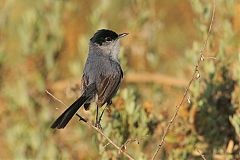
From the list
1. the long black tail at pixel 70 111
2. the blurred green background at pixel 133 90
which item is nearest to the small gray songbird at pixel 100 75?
the long black tail at pixel 70 111

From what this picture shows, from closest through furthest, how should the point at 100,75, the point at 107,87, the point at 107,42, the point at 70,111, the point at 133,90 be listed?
the point at 70,111, the point at 107,87, the point at 100,75, the point at 107,42, the point at 133,90

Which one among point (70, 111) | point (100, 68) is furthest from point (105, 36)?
point (70, 111)

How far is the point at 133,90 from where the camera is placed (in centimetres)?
538

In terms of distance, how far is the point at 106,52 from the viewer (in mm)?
4945

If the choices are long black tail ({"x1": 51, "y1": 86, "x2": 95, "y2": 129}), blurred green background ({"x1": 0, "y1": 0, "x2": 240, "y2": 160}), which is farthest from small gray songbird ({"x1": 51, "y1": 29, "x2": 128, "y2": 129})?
blurred green background ({"x1": 0, "y1": 0, "x2": 240, "y2": 160})

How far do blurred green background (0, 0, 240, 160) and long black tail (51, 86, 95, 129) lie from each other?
237mm

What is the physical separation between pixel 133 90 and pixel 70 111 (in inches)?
52.1

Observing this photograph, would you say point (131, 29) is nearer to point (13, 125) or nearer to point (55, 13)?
point (55, 13)

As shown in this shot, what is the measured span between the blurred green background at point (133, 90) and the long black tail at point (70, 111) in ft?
0.78

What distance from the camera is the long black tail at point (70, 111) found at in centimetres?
397

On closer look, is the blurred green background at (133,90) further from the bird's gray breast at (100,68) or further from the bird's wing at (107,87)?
Answer: the bird's gray breast at (100,68)

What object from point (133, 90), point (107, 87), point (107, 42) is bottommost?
point (133, 90)

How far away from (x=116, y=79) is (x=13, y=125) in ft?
7.75

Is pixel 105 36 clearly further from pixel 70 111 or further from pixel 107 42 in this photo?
pixel 70 111
